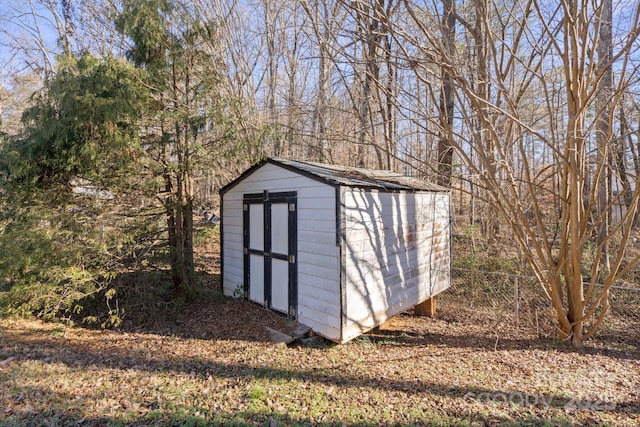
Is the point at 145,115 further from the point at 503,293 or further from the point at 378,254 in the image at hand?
the point at 503,293

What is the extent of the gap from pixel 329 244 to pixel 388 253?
113 cm

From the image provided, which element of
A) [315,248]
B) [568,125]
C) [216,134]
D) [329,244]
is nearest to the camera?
[568,125]

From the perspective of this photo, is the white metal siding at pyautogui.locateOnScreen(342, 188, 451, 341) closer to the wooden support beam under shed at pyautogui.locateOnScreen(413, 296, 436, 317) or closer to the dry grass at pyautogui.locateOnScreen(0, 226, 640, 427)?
the wooden support beam under shed at pyautogui.locateOnScreen(413, 296, 436, 317)

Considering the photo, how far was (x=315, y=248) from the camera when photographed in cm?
426

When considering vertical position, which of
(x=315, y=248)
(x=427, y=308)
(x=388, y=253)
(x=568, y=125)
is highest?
(x=568, y=125)

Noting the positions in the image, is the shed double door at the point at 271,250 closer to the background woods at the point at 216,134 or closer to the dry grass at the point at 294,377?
the dry grass at the point at 294,377

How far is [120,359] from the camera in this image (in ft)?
12.0

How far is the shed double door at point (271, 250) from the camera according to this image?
4.65 meters

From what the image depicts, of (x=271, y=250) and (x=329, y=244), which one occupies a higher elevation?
(x=329, y=244)

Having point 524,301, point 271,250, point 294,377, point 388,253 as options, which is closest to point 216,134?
point 271,250

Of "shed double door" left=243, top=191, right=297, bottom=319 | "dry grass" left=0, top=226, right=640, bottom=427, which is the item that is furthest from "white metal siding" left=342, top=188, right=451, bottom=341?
"shed double door" left=243, top=191, right=297, bottom=319

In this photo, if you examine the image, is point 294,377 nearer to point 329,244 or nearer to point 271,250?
point 329,244

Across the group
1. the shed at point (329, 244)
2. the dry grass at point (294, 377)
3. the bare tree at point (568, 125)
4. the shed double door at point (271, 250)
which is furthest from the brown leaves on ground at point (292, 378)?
the bare tree at point (568, 125)

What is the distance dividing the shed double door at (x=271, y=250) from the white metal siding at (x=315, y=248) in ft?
0.44
